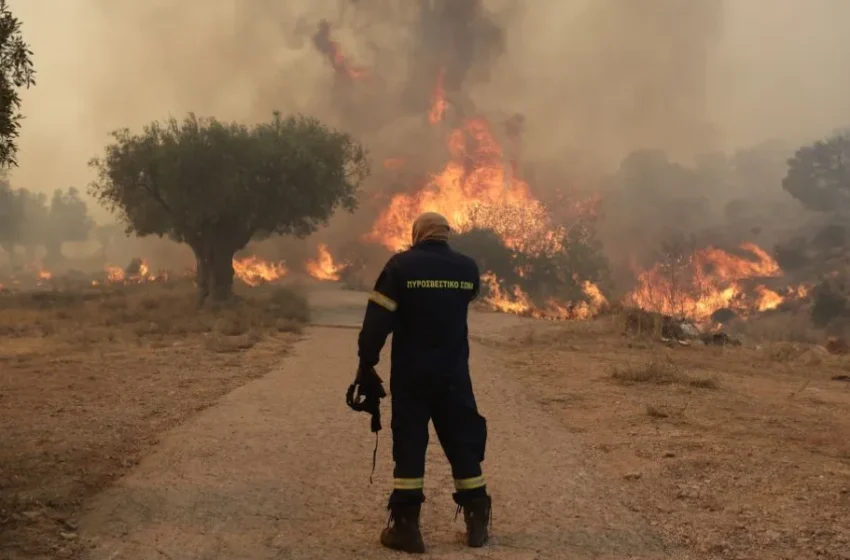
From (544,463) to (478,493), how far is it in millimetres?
2620

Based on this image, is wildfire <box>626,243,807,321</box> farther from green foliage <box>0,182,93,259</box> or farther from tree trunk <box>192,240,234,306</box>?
green foliage <box>0,182,93,259</box>

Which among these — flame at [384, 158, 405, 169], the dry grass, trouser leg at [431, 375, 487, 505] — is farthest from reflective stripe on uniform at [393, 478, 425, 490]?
flame at [384, 158, 405, 169]

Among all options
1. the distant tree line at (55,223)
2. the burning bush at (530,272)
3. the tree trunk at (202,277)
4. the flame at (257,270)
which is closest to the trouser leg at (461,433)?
the tree trunk at (202,277)

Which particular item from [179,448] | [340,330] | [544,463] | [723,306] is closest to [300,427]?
Answer: [179,448]

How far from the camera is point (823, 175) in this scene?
220 ft

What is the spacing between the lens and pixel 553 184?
206 ft

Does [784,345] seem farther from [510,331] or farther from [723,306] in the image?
[723,306]

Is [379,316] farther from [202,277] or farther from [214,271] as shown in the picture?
[202,277]

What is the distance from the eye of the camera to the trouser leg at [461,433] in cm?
479

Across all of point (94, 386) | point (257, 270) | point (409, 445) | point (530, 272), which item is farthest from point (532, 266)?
point (409, 445)

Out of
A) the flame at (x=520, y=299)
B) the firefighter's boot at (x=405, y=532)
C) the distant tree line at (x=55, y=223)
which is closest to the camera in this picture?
the firefighter's boot at (x=405, y=532)

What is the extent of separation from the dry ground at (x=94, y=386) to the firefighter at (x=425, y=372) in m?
2.44

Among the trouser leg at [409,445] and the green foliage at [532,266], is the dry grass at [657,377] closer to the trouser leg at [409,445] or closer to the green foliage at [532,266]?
the trouser leg at [409,445]

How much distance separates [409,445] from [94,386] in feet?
A: 29.1
